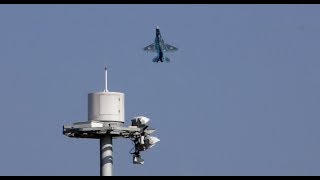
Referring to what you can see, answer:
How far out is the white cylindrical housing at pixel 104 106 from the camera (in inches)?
3750

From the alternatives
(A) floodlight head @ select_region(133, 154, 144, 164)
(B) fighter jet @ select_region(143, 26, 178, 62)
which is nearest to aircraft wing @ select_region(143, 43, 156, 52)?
(B) fighter jet @ select_region(143, 26, 178, 62)

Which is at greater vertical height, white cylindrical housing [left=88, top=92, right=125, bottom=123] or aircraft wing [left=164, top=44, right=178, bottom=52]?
aircraft wing [left=164, top=44, right=178, bottom=52]

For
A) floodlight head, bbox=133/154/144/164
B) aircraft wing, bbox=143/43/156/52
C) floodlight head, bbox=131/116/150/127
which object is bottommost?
floodlight head, bbox=133/154/144/164

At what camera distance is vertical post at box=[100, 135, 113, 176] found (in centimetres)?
9706

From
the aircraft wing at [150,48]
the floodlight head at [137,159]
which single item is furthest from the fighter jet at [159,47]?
the floodlight head at [137,159]

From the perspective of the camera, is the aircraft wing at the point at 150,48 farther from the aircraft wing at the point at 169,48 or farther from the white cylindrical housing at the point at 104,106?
the white cylindrical housing at the point at 104,106

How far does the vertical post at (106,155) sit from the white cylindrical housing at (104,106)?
2.50 m

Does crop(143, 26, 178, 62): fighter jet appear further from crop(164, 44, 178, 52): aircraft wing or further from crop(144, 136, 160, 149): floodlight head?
crop(144, 136, 160, 149): floodlight head

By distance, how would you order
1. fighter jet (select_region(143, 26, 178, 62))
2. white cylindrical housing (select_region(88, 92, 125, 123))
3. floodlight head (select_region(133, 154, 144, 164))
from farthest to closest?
fighter jet (select_region(143, 26, 178, 62))
floodlight head (select_region(133, 154, 144, 164))
white cylindrical housing (select_region(88, 92, 125, 123))

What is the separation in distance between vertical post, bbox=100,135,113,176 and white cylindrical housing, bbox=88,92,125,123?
250 cm

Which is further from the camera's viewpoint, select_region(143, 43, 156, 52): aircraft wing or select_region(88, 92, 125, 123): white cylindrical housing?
select_region(143, 43, 156, 52): aircraft wing
